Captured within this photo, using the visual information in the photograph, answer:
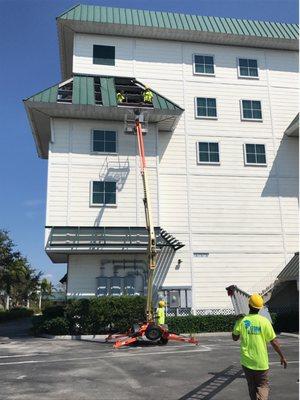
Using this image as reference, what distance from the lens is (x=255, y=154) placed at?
27.7 metres

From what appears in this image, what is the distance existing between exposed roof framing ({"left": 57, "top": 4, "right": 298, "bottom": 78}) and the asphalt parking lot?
832 inches

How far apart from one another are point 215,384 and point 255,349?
3.57 meters

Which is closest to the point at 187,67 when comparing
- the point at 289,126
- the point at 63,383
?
the point at 289,126

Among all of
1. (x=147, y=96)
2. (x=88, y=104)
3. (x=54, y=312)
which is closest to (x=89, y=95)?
(x=88, y=104)

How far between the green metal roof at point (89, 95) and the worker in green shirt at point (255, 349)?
1988 cm

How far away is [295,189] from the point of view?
89.8 ft

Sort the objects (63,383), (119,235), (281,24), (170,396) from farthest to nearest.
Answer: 1. (281,24)
2. (119,235)
3. (63,383)
4. (170,396)

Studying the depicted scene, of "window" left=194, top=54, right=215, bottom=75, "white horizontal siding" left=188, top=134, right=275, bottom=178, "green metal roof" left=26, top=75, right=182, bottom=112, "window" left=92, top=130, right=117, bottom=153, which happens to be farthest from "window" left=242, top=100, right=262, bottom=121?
"window" left=92, top=130, right=117, bottom=153

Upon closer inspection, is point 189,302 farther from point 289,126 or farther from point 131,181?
point 289,126

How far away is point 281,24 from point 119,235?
2040 cm

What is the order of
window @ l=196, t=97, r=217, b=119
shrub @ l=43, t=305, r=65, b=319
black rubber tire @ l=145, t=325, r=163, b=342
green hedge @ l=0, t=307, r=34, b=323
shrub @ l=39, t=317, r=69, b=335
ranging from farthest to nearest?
green hedge @ l=0, t=307, r=34, b=323
window @ l=196, t=97, r=217, b=119
shrub @ l=43, t=305, r=65, b=319
shrub @ l=39, t=317, r=69, b=335
black rubber tire @ l=145, t=325, r=163, b=342

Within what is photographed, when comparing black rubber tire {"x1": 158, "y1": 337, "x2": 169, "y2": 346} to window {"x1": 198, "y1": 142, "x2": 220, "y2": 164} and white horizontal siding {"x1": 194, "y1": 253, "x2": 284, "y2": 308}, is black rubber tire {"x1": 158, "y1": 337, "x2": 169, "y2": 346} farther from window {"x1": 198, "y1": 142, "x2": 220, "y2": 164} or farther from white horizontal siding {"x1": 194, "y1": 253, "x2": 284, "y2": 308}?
window {"x1": 198, "y1": 142, "x2": 220, "y2": 164}

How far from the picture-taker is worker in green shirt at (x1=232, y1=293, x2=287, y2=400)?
605 cm

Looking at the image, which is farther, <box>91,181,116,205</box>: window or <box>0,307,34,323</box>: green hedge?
<box>0,307,34,323</box>: green hedge
